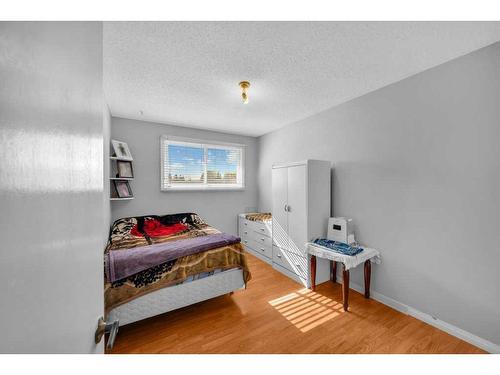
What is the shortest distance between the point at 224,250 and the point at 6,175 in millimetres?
2096

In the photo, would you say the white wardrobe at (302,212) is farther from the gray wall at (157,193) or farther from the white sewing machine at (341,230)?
the gray wall at (157,193)

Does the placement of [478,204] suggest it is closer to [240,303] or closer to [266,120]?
[240,303]

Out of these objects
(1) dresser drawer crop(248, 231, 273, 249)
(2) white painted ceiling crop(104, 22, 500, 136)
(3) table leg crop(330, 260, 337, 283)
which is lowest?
(3) table leg crop(330, 260, 337, 283)

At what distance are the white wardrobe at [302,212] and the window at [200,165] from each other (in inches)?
57.6

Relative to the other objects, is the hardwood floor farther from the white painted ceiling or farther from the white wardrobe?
the white painted ceiling

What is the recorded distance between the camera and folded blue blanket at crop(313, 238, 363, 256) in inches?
86.4

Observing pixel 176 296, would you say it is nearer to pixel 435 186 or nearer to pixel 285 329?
pixel 285 329

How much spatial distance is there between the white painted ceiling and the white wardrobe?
0.95 m

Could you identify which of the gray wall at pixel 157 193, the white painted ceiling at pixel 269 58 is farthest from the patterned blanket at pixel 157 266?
the white painted ceiling at pixel 269 58

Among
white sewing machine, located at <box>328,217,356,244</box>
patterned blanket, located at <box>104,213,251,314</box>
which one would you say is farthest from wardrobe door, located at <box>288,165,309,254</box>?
patterned blanket, located at <box>104,213,251,314</box>

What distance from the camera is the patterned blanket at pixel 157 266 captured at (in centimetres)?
172

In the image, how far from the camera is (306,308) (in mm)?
2170

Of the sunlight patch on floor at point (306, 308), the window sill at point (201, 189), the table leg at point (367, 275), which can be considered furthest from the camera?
the window sill at point (201, 189)

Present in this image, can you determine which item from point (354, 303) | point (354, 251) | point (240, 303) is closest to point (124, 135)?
point (240, 303)
